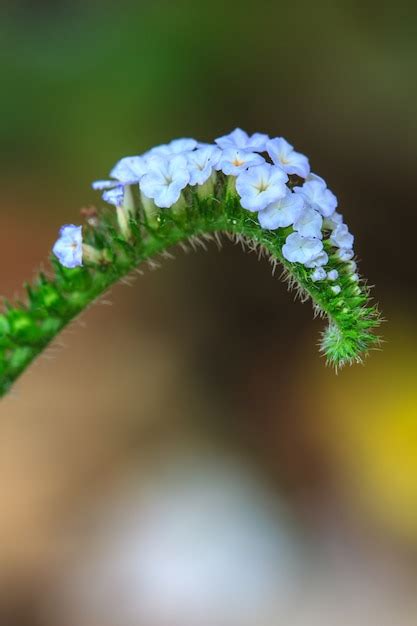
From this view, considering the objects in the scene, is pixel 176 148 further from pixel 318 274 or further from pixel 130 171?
pixel 318 274

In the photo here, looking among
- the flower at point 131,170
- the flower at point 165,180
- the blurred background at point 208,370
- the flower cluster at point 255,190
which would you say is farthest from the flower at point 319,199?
the blurred background at point 208,370

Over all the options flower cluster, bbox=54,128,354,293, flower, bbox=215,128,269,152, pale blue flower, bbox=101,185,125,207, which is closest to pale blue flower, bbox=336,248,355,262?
flower cluster, bbox=54,128,354,293

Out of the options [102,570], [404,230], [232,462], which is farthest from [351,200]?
[102,570]

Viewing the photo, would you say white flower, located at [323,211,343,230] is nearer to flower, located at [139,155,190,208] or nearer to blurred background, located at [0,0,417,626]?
flower, located at [139,155,190,208]

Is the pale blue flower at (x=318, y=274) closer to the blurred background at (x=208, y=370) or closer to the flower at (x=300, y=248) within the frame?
the flower at (x=300, y=248)

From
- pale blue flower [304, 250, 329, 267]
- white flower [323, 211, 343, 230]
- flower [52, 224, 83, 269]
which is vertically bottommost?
flower [52, 224, 83, 269]

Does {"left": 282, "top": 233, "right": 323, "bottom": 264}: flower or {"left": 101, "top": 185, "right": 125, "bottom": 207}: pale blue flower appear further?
{"left": 101, "top": 185, "right": 125, "bottom": 207}: pale blue flower

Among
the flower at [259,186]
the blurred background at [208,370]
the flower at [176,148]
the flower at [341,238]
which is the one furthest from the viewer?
the blurred background at [208,370]
